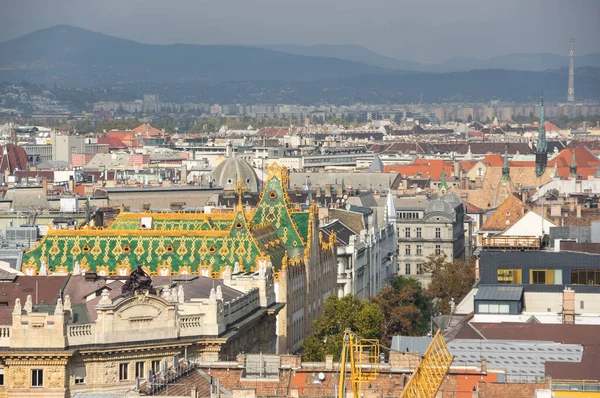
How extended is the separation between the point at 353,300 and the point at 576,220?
22544 millimetres

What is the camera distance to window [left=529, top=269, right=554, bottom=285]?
3140 inches

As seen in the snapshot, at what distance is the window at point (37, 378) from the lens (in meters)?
63.6

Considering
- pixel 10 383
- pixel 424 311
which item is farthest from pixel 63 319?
pixel 424 311

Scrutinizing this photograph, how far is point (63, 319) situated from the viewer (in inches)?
2520

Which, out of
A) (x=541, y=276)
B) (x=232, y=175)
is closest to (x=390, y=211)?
(x=232, y=175)

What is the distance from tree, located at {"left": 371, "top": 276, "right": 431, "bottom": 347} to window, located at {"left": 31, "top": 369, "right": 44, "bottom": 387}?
3383 cm

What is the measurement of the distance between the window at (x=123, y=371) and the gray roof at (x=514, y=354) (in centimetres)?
1027

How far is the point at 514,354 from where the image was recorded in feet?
215

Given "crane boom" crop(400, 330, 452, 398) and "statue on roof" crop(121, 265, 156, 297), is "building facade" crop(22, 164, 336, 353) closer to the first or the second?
"statue on roof" crop(121, 265, 156, 297)

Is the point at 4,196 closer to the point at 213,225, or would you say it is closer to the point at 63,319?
the point at 213,225

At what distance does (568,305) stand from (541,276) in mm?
3441

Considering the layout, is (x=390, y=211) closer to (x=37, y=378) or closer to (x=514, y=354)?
(x=514, y=354)

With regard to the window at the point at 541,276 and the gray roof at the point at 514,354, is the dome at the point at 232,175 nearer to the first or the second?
the window at the point at 541,276

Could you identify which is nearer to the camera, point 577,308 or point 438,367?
point 438,367
